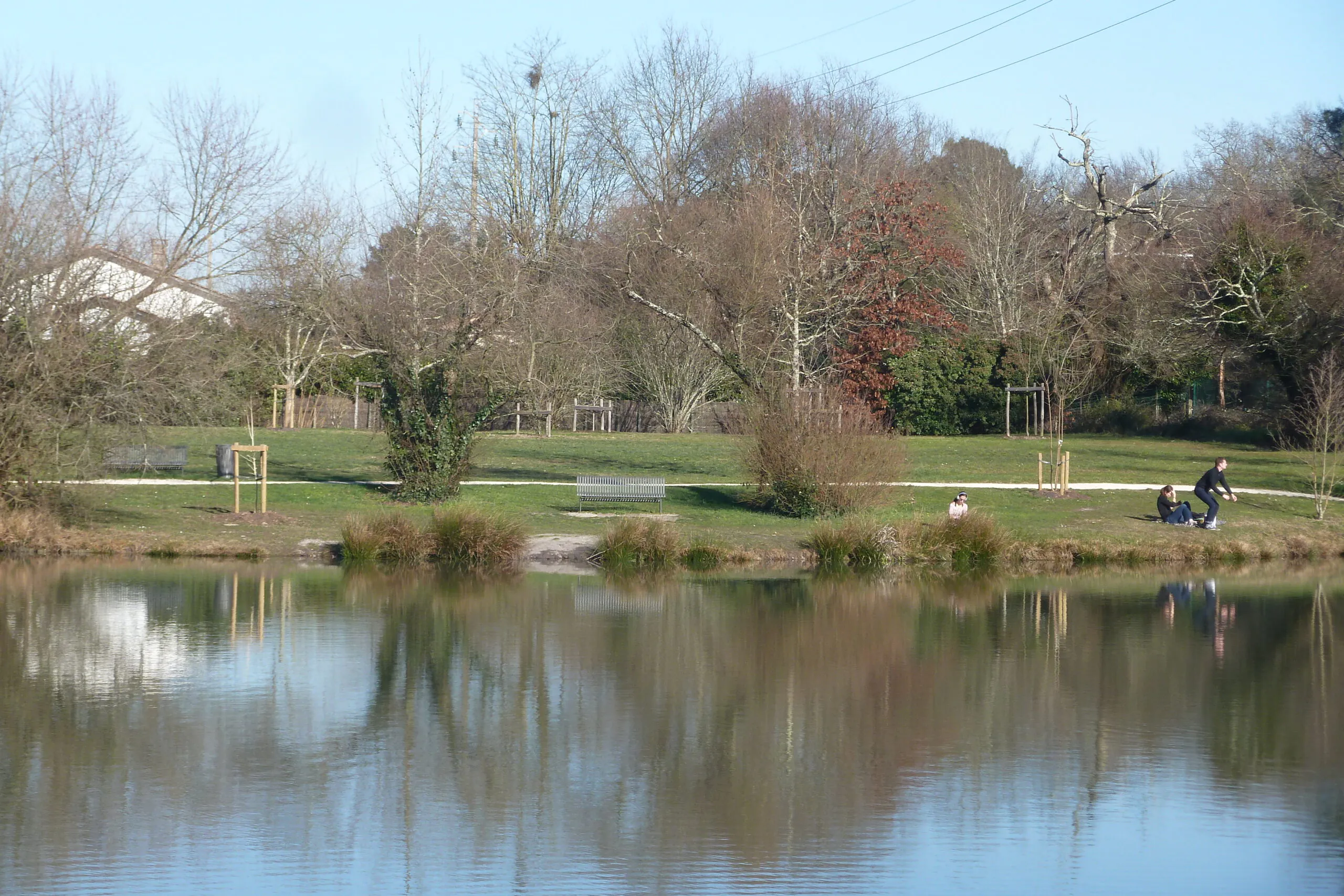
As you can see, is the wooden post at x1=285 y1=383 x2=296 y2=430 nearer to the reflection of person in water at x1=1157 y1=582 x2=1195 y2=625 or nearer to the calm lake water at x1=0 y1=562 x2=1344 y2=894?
the calm lake water at x1=0 y1=562 x2=1344 y2=894

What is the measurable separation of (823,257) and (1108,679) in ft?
89.8

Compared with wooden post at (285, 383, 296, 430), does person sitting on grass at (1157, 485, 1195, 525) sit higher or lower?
lower

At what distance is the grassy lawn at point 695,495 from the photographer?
88.0ft

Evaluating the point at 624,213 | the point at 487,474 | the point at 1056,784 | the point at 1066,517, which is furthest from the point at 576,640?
the point at 624,213

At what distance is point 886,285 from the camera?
52719 mm

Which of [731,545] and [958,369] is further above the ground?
[958,369]

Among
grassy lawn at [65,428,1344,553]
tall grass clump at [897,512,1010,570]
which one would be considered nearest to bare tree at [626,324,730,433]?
grassy lawn at [65,428,1344,553]

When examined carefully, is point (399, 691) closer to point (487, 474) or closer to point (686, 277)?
point (487, 474)

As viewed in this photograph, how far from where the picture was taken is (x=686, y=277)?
152 ft

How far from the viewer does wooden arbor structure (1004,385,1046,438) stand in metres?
47.2

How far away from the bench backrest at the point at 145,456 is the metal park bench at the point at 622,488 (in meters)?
8.46

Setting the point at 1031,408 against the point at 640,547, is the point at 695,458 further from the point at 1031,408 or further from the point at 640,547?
the point at 1031,408

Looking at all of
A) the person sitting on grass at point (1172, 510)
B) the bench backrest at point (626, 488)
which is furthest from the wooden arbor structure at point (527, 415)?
the person sitting on grass at point (1172, 510)

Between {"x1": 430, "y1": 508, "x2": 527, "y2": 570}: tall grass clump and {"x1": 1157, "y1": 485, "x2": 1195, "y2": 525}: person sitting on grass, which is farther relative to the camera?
{"x1": 1157, "y1": 485, "x2": 1195, "y2": 525}: person sitting on grass
